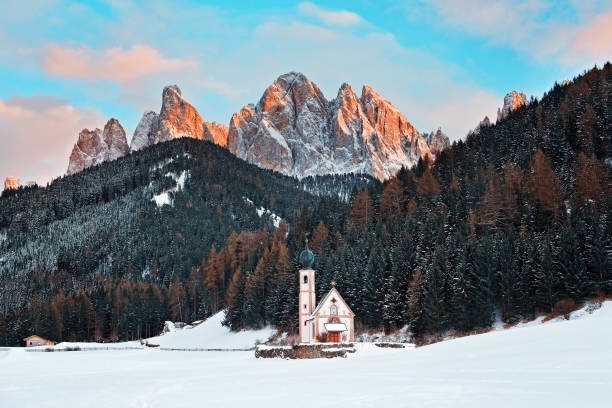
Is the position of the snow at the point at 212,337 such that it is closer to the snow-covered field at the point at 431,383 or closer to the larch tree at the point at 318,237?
the larch tree at the point at 318,237

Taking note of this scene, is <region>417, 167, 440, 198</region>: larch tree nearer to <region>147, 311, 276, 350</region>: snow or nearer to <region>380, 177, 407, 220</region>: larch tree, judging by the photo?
<region>380, 177, 407, 220</region>: larch tree

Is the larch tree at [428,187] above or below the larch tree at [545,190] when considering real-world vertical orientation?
above

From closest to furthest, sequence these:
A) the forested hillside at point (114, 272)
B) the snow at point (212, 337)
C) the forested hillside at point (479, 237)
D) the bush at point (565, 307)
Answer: the bush at point (565, 307), the forested hillside at point (479, 237), the snow at point (212, 337), the forested hillside at point (114, 272)

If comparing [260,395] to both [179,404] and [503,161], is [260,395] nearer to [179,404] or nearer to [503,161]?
[179,404]

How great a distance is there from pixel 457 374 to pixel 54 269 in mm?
168237

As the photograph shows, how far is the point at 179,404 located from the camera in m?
20.1

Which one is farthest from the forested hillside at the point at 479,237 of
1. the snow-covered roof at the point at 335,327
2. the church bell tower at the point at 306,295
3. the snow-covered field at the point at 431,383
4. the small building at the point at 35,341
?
the small building at the point at 35,341

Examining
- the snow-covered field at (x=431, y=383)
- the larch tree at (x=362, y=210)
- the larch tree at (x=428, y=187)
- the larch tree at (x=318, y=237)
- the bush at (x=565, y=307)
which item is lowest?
the snow-covered field at (x=431, y=383)

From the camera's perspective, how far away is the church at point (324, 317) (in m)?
59.4

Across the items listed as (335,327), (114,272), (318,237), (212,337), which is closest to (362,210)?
(318,237)

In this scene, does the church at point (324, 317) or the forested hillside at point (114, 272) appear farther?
the forested hillside at point (114, 272)

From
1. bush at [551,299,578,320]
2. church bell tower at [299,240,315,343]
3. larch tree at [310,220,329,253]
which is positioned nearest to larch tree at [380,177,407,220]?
larch tree at [310,220,329,253]

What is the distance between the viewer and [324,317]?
6031cm

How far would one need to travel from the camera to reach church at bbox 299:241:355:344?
59.4 metres
